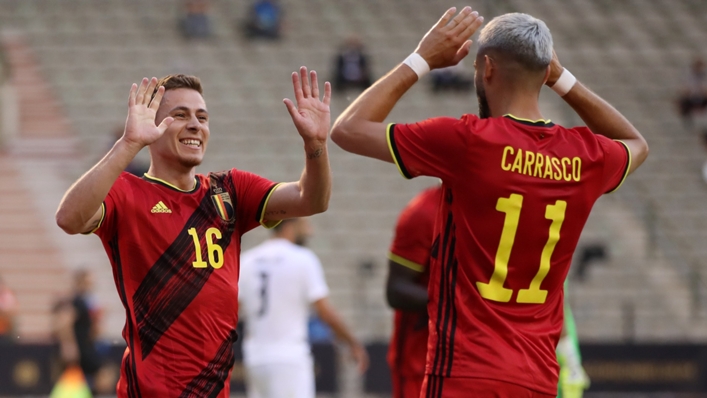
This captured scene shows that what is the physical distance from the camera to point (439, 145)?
14.1 ft

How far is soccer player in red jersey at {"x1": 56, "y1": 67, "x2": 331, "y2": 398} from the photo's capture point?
458cm

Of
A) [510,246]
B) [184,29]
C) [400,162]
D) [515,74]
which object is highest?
[184,29]

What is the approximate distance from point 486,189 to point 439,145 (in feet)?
0.85

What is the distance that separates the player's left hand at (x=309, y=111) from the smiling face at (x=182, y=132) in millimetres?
533

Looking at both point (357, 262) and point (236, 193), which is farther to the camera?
point (357, 262)

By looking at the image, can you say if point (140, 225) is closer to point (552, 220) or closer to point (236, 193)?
point (236, 193)

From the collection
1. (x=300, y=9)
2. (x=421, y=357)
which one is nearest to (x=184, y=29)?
(x=300, y=9)

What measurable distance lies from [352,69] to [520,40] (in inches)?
593

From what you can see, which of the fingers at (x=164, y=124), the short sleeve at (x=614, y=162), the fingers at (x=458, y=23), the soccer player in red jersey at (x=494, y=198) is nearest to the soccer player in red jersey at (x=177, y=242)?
the fingers at (x=164, y=124)

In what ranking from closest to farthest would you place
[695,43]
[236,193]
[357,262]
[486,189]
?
[486,189], [236,193], [357,262], [695,43]

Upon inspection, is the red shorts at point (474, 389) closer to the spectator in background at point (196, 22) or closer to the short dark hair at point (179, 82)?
the short dark hair at point (179, 82)

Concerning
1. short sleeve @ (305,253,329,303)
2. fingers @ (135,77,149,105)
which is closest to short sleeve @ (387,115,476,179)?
fingers @ (135,77,149,105)

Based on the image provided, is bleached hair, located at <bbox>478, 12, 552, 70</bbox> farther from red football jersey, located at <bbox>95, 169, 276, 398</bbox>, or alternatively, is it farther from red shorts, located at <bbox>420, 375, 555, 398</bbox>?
red football jersey, located at <bbox>95, 169, 276, 398</bbox>

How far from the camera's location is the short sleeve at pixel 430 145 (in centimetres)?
429
